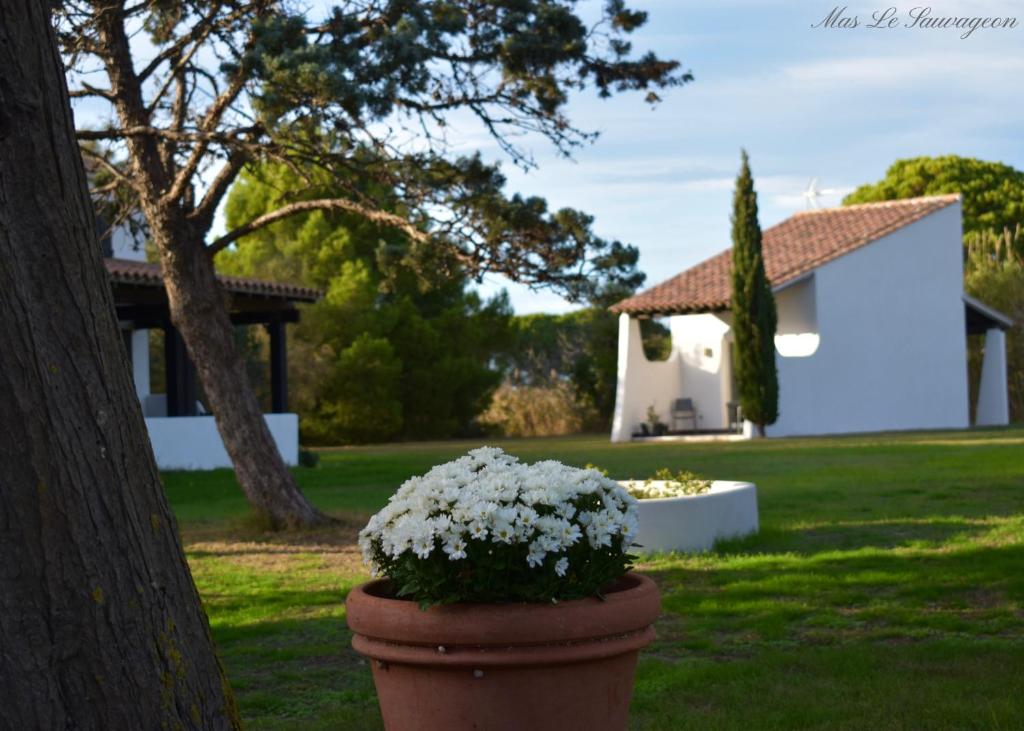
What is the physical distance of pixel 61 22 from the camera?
424 inches

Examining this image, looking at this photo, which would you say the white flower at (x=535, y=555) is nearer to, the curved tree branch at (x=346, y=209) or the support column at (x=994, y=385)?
the curved tree branch at (x=346, y=209)

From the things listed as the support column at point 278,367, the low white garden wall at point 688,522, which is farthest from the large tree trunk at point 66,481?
the support column at point 278,367

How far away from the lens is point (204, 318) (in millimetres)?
11461

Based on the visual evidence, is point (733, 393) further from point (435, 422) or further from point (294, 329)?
point (294, 329)

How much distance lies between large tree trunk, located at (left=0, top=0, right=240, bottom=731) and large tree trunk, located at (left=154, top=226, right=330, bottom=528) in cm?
845

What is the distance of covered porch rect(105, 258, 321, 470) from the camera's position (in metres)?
20.0

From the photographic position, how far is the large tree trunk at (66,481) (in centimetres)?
289

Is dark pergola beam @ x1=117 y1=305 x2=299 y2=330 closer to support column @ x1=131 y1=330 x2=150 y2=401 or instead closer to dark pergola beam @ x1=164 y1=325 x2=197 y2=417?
dark pergola beam @ x1=164 y1=325 x2=197 y2=417

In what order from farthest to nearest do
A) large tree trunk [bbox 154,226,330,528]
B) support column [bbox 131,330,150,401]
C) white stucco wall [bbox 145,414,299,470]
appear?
1. support column [bbox 131,330,150,401]
2. white stucco wall [bbox 145,414,299,470]
3. large tree trunk [bbox 154,226,330,528]

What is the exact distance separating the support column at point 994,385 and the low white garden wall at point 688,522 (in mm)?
23470

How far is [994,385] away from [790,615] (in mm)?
26328

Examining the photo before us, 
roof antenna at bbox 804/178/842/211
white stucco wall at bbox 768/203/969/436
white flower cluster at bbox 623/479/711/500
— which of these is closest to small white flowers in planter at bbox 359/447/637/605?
white flower cluster at bbox 623/479/711/500

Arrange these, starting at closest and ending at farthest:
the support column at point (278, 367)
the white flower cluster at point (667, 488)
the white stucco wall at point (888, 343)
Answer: the white flower cluster at point (667, 488) < the support column at point (278, 367) < the white stucco wall at point (888, 343)

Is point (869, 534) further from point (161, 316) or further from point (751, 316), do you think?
point (751, 316)
